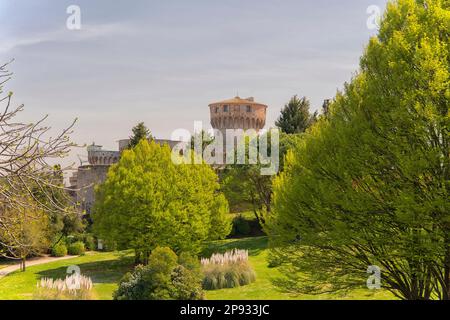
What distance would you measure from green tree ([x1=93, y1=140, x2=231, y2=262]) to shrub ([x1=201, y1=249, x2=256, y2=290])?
6.20 meters

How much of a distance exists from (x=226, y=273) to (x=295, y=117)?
45.3 m

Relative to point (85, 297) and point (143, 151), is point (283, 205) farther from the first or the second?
point (143, 151)

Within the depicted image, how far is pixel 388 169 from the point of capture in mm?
12898

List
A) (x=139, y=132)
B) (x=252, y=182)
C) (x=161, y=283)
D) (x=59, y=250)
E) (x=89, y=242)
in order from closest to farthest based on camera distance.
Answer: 1. (x=161, y=283)
2. (x=59, y=250)
3. (x=252, y=182)
4. (x=89, y=242)
5. (x=139, y=132)

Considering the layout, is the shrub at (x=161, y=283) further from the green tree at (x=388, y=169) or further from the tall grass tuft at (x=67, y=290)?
the green tree at (x=388, y=169)

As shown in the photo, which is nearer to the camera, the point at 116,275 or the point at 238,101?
A: the point at 116,275

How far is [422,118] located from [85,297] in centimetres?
1654

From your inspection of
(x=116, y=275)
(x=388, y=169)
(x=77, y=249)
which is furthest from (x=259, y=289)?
(x=77, y=249)

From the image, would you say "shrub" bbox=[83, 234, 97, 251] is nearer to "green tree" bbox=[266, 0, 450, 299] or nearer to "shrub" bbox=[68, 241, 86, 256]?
"shrub" bbox=[68, 241, 86, 256]

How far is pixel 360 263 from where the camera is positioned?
1438cm

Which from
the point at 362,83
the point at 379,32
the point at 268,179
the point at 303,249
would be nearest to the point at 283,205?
the point at 303,249

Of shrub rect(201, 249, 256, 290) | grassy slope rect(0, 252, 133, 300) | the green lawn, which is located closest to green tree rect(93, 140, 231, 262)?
grassy slope rect(0, 252, 133, 300)

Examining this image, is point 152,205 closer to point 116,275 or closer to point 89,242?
point 116,275

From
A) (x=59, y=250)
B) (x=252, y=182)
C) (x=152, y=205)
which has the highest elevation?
(x=252, y=182)
